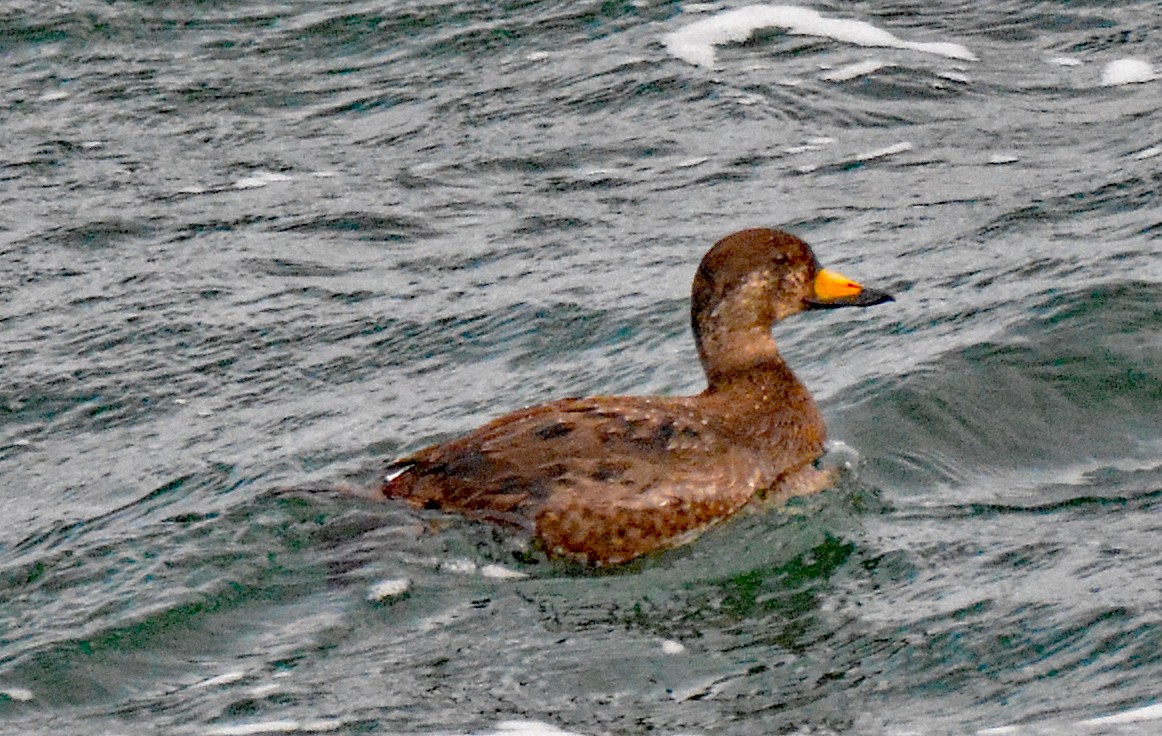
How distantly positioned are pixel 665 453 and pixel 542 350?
6.74ft

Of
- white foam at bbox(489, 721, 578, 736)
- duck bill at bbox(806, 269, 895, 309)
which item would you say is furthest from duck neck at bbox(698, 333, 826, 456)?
Result: white foam at bbox(489, 721, 578, 736)

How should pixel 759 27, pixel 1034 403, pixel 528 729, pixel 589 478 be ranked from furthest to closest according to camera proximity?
pixel 759 27, pixel 1034 403, pixel 589 478, pixel 528 729

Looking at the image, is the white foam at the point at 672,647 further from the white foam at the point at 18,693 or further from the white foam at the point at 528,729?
the white foam at the point at 18,693

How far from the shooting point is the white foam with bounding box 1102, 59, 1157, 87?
1160cm

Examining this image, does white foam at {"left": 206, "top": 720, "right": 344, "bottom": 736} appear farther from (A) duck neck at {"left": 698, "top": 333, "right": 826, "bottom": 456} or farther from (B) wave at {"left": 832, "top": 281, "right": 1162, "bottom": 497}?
(B) wave at {"left": 832, "top": 281, "right": 1162, "bottom": 497}

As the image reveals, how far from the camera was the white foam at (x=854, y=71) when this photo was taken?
1208 cm

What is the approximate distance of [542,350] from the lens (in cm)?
931

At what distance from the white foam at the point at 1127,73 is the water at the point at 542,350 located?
0.03 metres

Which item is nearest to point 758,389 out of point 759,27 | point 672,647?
point 672,647

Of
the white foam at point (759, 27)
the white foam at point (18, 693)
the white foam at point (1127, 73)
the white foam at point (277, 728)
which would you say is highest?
the white foam at point (759, 27)

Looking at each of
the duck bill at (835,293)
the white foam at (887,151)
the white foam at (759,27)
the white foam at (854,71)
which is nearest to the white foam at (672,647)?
the duck bill at (835,293)

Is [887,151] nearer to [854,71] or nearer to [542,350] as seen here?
[854,71]

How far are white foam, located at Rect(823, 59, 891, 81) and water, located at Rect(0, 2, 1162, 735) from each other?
0.14 feet

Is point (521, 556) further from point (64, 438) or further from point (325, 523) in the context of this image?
point (64, 438)
